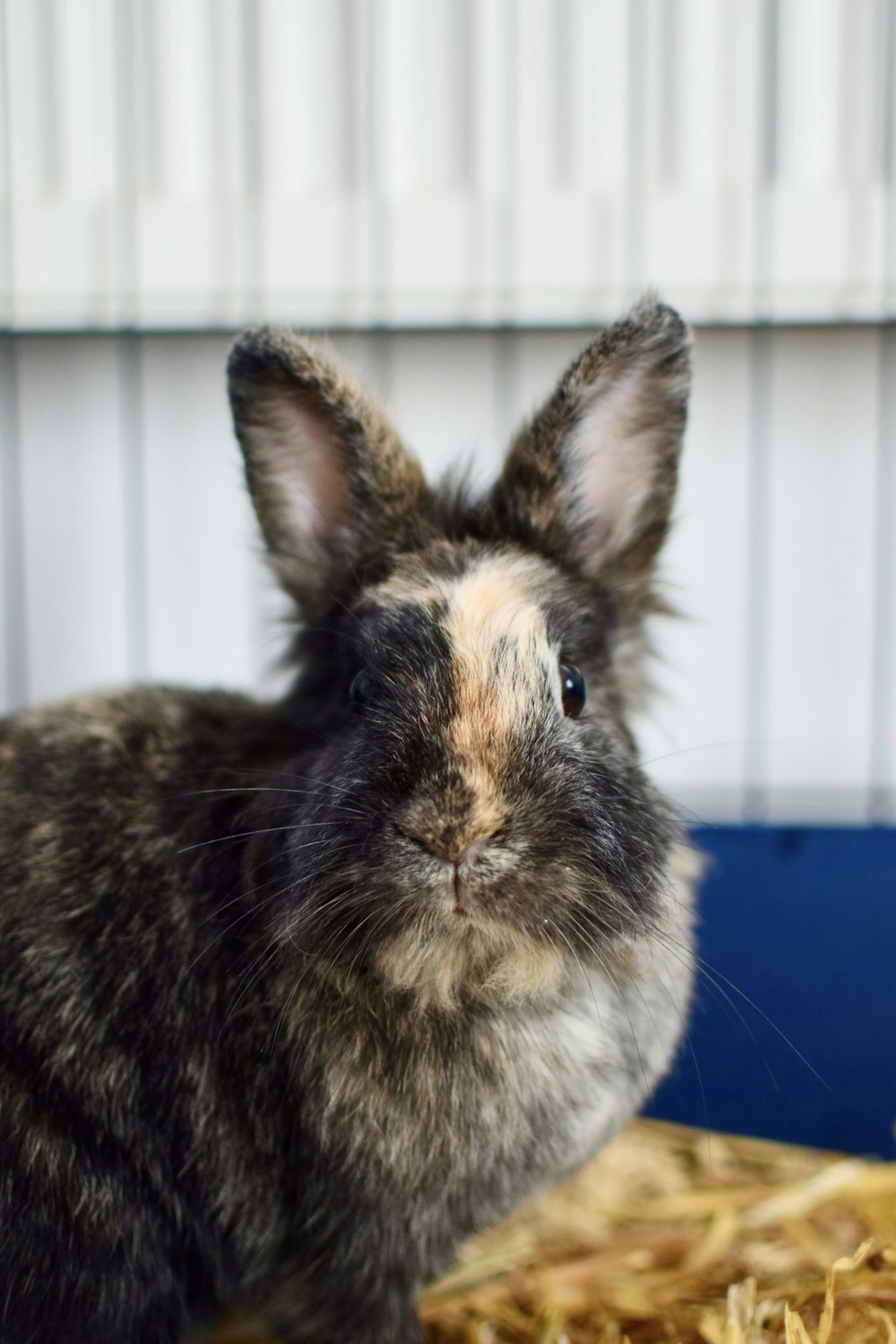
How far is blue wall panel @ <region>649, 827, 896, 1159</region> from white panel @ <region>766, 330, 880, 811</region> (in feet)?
0.83

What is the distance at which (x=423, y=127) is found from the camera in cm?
204

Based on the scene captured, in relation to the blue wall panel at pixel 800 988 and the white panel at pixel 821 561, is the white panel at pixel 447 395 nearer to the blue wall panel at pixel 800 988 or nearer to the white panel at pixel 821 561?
the white panel at pixel 821 561

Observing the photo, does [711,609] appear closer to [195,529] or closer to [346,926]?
[195,529]

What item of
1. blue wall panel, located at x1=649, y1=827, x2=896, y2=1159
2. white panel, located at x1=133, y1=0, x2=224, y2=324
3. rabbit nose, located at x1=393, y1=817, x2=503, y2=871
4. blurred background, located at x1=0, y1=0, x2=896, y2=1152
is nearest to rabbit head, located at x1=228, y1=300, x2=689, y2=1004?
rabbit nose, located at x1=393, y1=817, x2=503, y2=871

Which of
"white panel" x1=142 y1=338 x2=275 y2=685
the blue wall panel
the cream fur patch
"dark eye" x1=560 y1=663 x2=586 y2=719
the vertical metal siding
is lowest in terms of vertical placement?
the blue wall panel

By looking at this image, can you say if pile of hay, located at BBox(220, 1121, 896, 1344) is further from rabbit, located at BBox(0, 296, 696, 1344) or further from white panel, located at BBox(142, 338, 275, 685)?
white panel, located at BBox(142, 338, 275, 685)

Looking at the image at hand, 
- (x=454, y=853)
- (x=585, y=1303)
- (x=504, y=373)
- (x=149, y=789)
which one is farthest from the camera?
(x=504, y=373)

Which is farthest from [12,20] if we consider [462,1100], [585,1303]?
[585,1303]

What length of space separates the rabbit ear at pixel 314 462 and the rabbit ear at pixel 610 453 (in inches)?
5.4

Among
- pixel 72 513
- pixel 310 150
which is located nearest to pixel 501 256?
pixel 310 150

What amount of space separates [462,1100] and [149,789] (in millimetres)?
486

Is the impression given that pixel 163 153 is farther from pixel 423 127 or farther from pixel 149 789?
pixel 149 789

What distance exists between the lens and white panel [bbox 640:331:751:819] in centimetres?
213

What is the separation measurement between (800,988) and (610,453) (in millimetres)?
996
